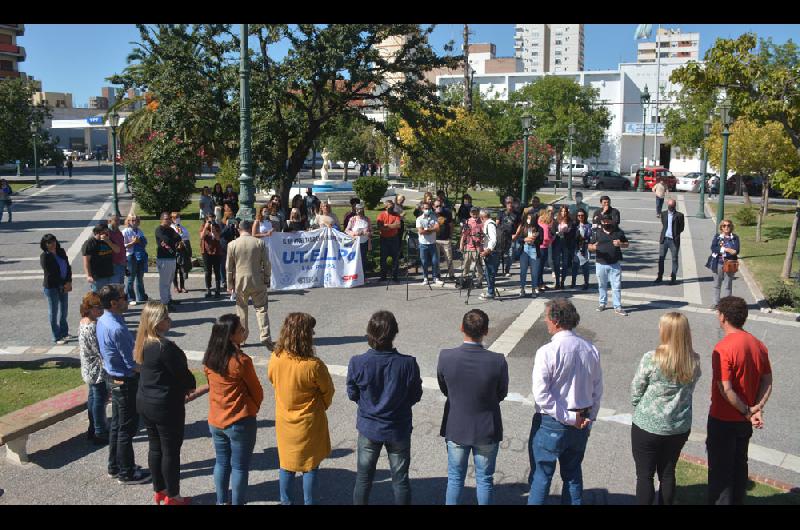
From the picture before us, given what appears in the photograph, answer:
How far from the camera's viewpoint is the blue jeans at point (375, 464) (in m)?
5.22

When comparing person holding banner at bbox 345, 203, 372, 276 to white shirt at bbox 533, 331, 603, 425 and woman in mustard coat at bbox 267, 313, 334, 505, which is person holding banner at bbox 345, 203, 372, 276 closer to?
woman in mustard coat at bbox 267, 313, 334, 505

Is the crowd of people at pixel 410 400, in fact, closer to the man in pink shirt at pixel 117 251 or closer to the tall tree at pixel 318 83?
the man in pink shirt at pixel 117 251

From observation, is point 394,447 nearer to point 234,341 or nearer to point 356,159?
point 234,341

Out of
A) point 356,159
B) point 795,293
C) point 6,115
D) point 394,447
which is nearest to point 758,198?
point 356,159

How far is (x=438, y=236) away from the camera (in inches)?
611

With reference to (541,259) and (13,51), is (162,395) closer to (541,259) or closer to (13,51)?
(541,259)

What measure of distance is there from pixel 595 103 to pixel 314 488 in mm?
67434

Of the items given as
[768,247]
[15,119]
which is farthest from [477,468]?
[15,119]

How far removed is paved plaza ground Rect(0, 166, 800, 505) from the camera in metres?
6.14

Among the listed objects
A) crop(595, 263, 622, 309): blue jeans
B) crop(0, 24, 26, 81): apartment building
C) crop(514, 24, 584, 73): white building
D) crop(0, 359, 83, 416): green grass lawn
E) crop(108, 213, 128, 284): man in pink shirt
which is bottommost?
crop(0, 359, 83, 416): green grass lawn

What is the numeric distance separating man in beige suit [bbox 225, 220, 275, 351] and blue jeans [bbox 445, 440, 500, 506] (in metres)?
5.47

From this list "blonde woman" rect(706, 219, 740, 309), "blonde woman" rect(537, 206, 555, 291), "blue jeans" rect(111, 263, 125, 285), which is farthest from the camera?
"blonde woman" rect(537, 206, 555, 291)

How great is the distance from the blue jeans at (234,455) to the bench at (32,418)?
227 centimetres

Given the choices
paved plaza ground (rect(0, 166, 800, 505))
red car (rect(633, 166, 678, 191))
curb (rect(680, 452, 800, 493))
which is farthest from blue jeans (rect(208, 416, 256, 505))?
red car (rect(633, 166, 678, 191))
